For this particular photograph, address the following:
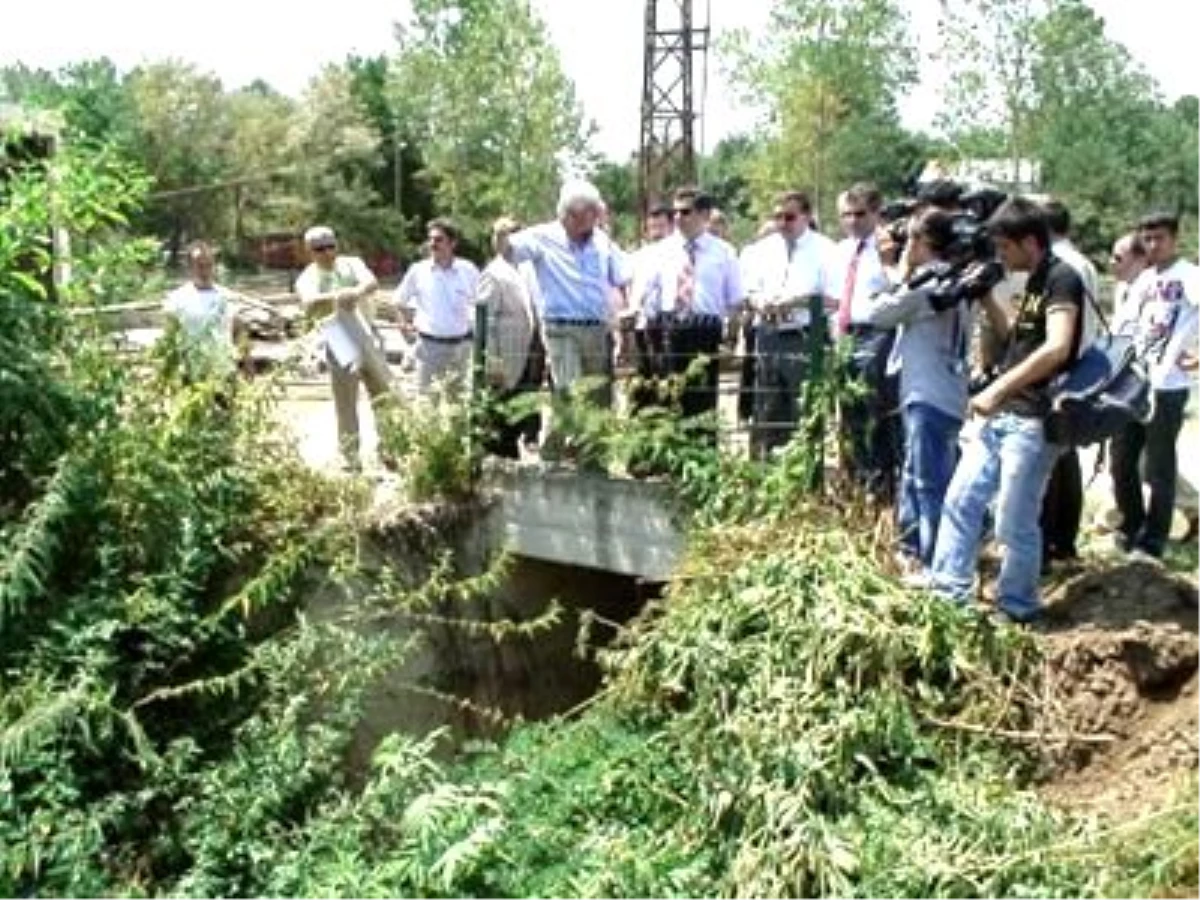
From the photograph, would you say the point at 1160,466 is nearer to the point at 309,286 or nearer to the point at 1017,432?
the point at 1017,432

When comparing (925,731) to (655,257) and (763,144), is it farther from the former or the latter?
(763,144)

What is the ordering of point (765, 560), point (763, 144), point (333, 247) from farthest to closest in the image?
point (763, 144)
point (333, 247)
point (765, 560)

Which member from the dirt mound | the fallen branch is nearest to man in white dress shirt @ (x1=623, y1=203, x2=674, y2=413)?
the dirt mound

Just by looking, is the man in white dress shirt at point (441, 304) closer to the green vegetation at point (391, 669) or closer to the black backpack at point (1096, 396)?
the green vegetation at point (391, 669)

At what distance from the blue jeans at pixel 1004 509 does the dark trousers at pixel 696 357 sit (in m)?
1.95

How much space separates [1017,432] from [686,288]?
8.62 ft

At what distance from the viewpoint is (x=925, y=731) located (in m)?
6.54

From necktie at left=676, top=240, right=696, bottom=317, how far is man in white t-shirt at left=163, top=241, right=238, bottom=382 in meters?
2.55

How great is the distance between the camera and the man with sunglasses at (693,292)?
8984mm

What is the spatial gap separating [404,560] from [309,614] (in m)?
0.81

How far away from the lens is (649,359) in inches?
355

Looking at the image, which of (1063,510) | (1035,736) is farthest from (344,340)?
(1035,736)

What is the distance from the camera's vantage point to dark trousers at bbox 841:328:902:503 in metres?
7.97

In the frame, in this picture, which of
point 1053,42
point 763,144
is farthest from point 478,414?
point 763,144
